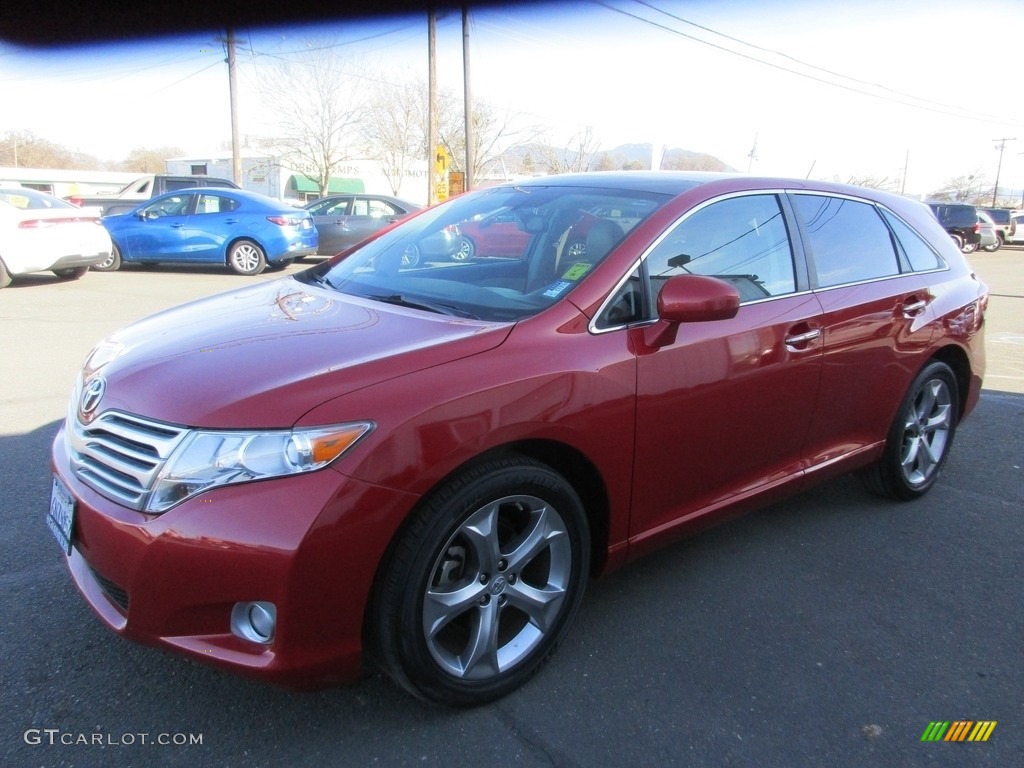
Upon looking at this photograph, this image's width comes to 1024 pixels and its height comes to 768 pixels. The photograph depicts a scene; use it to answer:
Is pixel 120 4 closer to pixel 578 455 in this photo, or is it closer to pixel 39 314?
pixel 39 314

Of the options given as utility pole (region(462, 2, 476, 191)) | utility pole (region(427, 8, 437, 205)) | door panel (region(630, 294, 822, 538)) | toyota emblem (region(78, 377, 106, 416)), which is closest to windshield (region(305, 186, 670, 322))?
door panel (region(630, 294, 822, 538))

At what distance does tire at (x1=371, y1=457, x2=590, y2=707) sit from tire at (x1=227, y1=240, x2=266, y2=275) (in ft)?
40.4

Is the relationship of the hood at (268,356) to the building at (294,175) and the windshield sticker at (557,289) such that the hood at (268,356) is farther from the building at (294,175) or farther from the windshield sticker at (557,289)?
the building at (294,175)

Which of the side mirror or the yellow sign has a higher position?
the yellow sign

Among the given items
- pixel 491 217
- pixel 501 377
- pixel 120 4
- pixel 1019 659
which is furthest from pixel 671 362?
pixel 120 4

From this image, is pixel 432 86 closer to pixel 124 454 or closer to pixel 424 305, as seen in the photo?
pixel 424 305

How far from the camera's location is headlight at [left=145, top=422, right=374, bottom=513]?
1999mm

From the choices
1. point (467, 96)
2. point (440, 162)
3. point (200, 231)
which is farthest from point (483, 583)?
point (467, 96)

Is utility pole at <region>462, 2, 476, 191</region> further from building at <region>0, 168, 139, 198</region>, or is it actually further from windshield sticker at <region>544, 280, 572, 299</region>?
building at <region>0, 168, 139, 198</region>

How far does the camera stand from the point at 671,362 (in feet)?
8.93

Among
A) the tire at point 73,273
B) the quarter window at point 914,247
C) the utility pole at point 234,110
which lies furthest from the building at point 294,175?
the quarter window at point 914,247

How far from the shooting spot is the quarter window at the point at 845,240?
11.4ft

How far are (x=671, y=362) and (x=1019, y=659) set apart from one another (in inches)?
63.8
